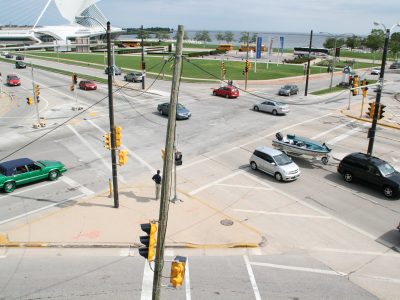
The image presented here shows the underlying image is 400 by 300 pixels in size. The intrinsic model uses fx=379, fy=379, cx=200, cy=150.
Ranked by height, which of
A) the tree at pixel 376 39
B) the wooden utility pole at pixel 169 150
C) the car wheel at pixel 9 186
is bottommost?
the car wheel at pixel 9 186

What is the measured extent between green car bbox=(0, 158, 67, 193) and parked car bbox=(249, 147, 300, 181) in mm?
11453

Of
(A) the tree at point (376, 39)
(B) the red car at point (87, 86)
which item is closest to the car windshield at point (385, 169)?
(B) the red car at point (87, 86)

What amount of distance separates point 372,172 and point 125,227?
13.5 m

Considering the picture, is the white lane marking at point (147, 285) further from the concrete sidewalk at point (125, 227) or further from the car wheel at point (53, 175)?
the car wheel at point (53, 175)

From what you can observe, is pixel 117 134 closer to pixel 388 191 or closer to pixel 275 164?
pixel 275 164

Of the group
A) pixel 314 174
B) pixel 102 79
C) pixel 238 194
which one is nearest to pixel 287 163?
pixel 314 174

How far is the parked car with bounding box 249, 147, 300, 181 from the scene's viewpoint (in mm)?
21531

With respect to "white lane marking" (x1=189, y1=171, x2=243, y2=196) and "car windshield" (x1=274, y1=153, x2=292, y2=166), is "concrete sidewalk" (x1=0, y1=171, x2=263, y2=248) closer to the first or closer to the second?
"white lane marking" (x1=189, y1=171, x2=243, y2=196)

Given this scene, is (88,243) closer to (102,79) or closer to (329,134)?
(329,134)

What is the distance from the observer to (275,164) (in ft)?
71.7

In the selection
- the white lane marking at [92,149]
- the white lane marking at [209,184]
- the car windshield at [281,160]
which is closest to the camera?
the white lane marking at [209,184]

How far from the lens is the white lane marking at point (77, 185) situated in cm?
1977

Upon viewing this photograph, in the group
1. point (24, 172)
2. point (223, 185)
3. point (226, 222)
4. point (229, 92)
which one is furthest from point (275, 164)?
point (229, 92)

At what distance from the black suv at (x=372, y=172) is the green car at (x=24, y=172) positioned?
1637 centimetres
